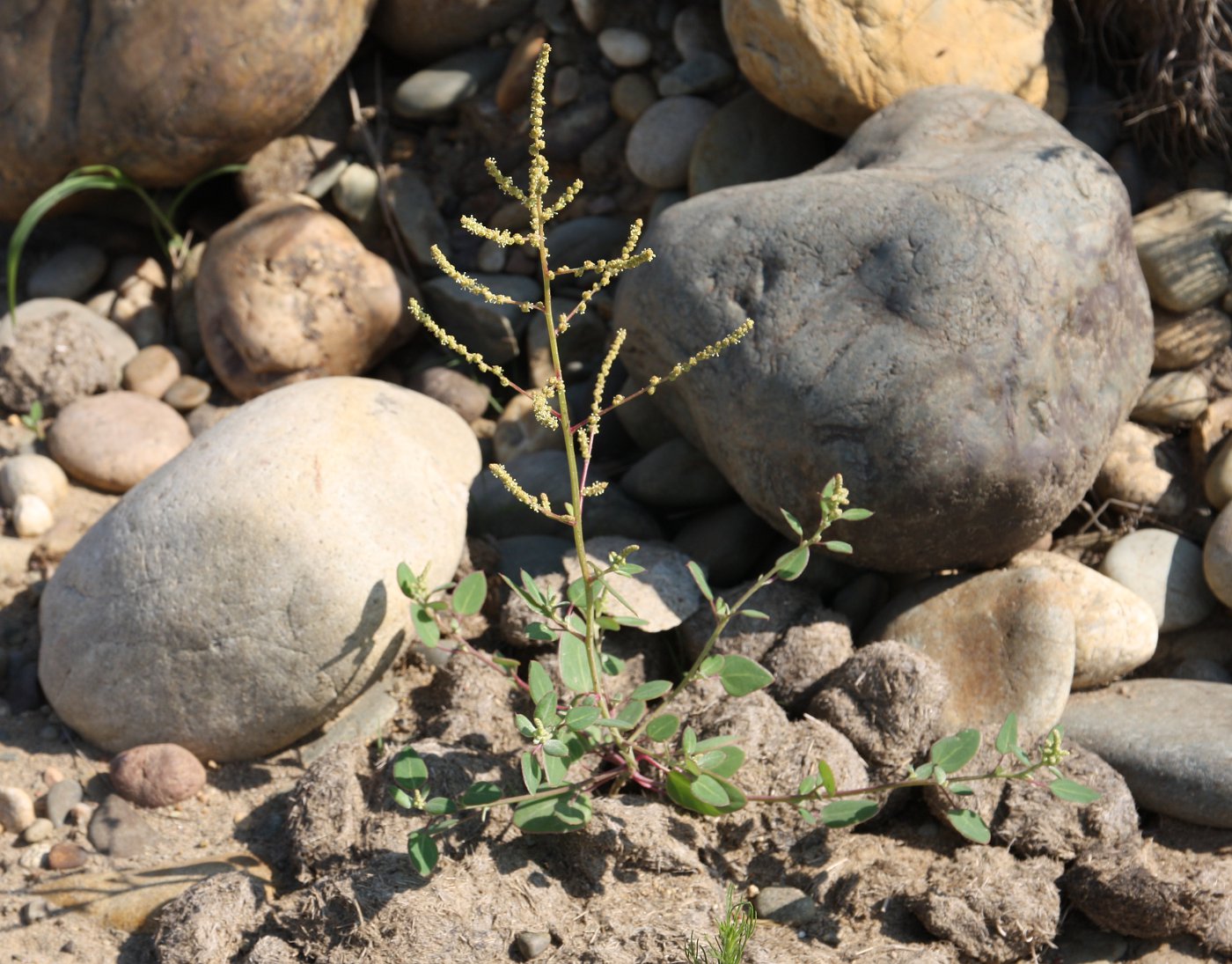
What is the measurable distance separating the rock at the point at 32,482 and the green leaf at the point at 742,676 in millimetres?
2454

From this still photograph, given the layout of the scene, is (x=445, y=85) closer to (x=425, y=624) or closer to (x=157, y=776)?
(x=425, y=624)

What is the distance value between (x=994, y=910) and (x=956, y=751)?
0.39m

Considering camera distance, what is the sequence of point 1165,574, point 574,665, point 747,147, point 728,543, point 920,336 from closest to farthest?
point 574,665, point 920,336, point 1165,574, point 728,543, point 747,147

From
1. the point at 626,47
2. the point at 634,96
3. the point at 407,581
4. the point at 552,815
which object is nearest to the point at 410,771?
the point at 552,815

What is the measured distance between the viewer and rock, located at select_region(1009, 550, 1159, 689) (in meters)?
3.28

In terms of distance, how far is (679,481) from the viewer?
149 inches

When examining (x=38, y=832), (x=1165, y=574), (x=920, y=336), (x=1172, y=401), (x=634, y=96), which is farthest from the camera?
(x=634, y=96)

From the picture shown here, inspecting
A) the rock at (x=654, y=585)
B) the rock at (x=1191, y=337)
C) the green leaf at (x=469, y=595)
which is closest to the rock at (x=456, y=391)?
the rock at (x=654, y=585)

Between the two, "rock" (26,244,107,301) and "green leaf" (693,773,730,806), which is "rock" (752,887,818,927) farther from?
"rock" (26,244,107,301)

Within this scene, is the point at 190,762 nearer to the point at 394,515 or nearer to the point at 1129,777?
the point at 394,515

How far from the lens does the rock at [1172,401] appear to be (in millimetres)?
3748

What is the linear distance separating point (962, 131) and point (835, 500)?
167 cm

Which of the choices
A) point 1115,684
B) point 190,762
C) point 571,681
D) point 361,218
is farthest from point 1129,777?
point 361,218

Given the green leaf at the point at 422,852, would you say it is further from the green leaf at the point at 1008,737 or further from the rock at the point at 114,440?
the rock at the point at 114,440
